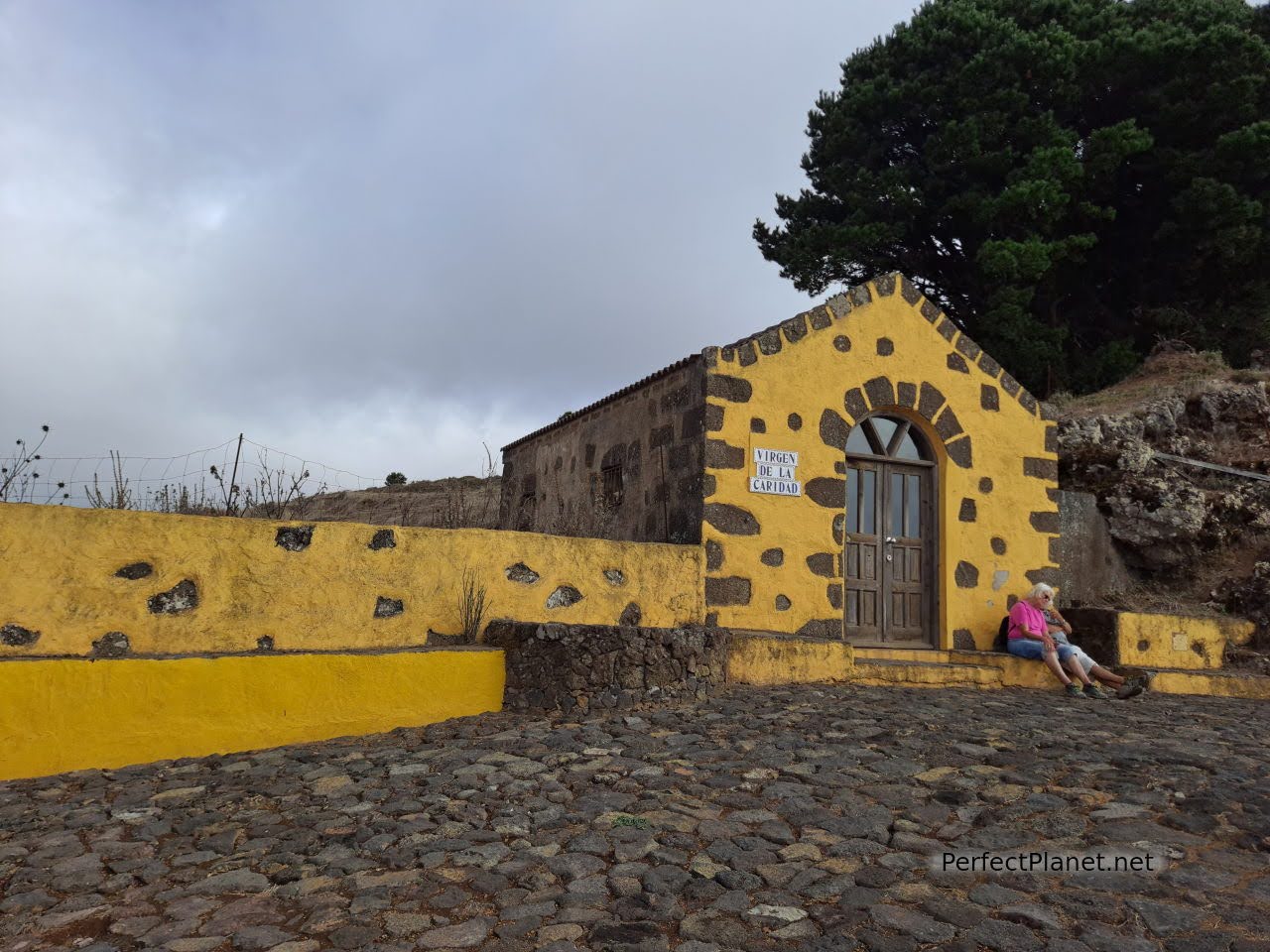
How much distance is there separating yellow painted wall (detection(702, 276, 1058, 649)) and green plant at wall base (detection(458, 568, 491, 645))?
233 cm

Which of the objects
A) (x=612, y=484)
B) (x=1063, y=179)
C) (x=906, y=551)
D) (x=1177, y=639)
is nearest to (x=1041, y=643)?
(x=906, y=551)

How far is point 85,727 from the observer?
492 cm

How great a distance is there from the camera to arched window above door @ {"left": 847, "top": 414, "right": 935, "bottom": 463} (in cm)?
957

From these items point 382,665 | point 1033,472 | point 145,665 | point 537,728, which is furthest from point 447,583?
point 1033,472

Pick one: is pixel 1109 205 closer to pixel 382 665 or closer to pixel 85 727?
pixel 382 665

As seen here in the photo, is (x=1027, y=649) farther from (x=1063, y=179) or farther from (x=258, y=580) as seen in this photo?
(x=1063, y=179)

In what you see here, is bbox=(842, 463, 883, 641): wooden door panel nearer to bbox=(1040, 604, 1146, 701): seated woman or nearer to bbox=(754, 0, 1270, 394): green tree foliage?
bbox=(1040, 604, 1146, 701): seated woman

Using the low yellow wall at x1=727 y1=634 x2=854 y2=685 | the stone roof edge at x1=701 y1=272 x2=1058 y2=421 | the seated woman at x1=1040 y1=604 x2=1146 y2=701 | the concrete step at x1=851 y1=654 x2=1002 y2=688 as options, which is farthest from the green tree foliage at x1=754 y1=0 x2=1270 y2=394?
the low yellow wall at x1=727 y1=634 x2=854 y2=685

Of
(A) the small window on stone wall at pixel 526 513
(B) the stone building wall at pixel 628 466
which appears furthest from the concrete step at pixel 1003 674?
(A) the small window on stone wall at pixel 526 513

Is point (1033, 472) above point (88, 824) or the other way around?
above

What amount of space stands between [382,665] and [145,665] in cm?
131

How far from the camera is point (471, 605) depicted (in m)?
6.68

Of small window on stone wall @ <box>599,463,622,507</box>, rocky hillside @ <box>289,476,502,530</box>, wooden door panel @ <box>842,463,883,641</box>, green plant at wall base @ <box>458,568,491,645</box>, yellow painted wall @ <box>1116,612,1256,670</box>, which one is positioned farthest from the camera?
rocky hillside @ <box>289,476,502,530</box>

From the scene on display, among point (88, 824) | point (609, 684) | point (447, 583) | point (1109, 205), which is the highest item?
point (1109, 205)
